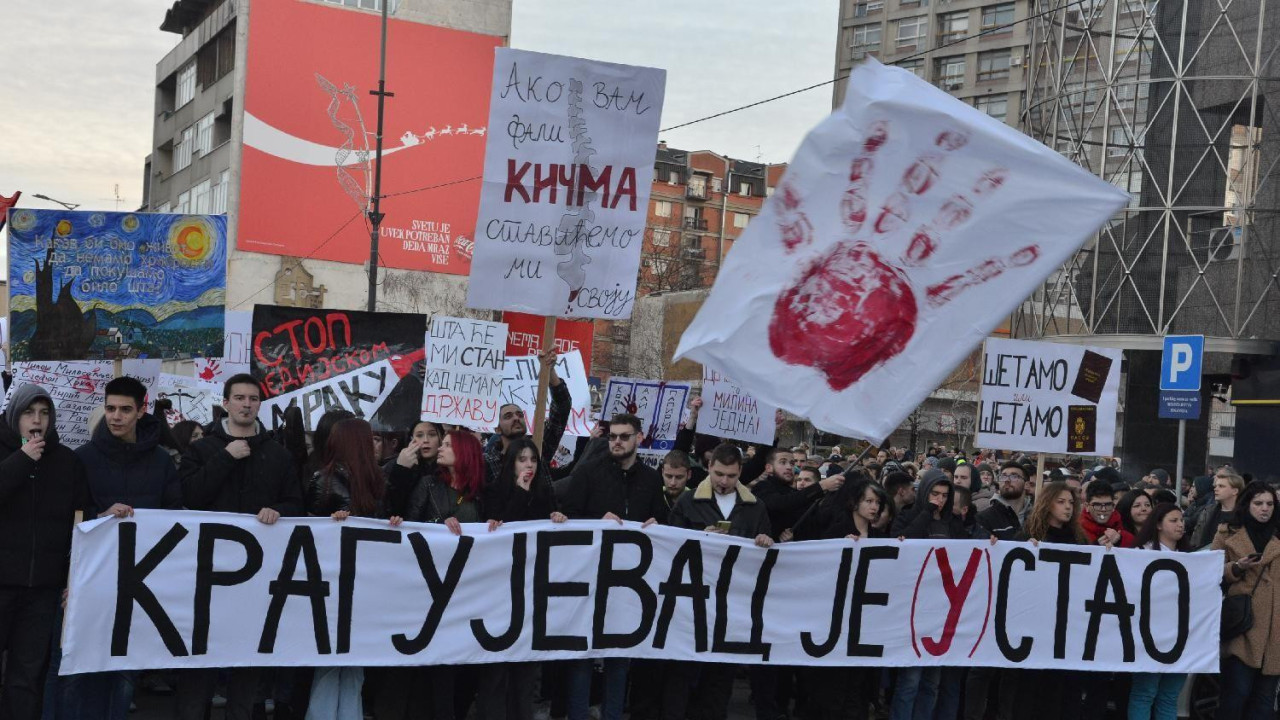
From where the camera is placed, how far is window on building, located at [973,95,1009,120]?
77625 mm

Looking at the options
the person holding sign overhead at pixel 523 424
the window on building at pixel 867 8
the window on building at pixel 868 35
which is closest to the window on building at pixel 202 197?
the window on building at pixel 868 35

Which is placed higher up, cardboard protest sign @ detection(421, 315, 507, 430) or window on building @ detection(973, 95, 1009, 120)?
window on building @ detection(973, 95, 1009, 120)

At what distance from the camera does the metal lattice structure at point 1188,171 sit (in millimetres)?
30719

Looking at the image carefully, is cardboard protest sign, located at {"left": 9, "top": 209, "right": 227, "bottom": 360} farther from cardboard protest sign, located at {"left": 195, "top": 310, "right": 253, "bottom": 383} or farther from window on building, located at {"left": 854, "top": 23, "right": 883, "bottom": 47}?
window on building, located at {"left": 854, "top": 23, "right": 883, "bottom": 47}

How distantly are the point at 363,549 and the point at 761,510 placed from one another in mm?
2314

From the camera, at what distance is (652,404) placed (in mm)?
13641

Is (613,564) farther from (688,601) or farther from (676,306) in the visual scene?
(676,306)

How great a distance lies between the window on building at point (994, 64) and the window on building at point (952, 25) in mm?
1739

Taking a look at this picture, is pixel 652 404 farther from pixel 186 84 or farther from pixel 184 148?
pixel 186 84

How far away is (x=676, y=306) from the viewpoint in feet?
232

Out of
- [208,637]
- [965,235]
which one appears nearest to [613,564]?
[208,637]

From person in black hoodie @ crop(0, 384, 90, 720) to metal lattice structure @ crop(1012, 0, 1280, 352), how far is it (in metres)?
26.3

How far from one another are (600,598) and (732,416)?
3.75m

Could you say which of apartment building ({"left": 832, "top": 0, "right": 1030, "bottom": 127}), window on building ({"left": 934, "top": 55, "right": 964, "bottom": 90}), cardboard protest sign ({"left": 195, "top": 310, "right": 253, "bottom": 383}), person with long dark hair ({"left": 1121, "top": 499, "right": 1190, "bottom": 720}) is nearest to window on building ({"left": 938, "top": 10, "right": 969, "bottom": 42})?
apartment building ({"left": 832, "top": 0, "right": 1030, "bottom": 127})
